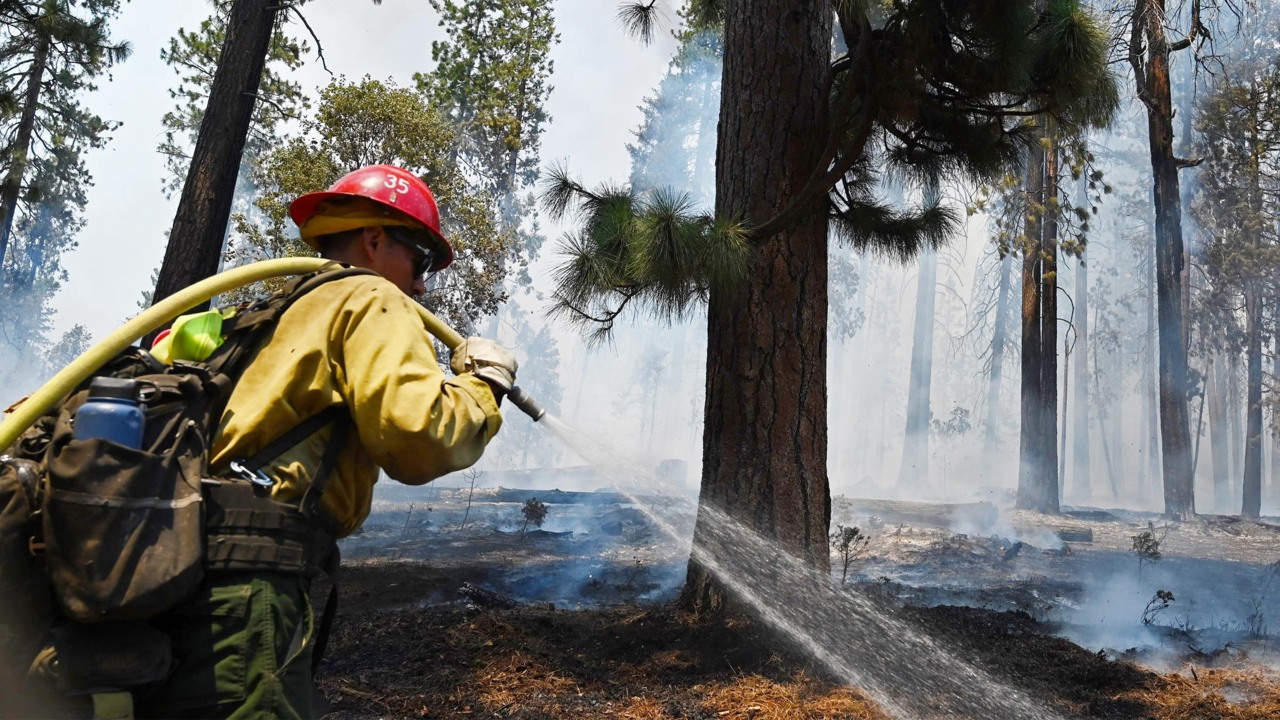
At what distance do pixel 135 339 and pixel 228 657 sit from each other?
620 millimetres

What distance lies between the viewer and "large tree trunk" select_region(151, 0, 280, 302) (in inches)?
235

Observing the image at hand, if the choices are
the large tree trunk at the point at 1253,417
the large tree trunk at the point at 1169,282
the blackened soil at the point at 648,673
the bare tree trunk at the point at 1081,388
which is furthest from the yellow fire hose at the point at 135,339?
the bare tree trunk at the point at 1081,388

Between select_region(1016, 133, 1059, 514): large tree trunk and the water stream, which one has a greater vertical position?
select_region(1016, 133, 1059, 514): large tree trunk

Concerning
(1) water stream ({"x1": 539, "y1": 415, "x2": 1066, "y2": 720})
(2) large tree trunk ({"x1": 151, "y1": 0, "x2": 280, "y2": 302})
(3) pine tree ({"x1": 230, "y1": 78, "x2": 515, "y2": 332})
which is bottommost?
(1) water stream ({"x1": 539, "y1": 415, "x2": 1066, "y2": 720})

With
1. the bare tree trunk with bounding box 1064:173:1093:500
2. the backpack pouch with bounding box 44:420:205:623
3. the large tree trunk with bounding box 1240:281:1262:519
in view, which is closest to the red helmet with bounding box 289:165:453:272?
the backpack pouch with bounding box 44:420:205:623

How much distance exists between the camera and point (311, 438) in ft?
5.85

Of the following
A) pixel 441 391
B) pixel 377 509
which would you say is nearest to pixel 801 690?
pixel 441 391

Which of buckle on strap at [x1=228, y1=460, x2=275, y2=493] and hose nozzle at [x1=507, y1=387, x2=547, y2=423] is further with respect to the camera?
hose nozzle at [x1=507, y1=387, x2=547, y2=423]

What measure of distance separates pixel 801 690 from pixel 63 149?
844 inches

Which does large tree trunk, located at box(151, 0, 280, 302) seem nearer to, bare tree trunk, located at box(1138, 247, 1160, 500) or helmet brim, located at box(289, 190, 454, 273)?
helmet brim, located at box(289, 190, 454, 273)

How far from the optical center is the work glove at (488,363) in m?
1.90

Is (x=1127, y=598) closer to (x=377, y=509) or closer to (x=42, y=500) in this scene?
(x=42, y=500)

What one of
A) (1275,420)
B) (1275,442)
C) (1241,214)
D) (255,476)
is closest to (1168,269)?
(1241,214)

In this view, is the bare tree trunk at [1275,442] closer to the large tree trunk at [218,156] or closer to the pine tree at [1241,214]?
the pine tree at [1241,214]
